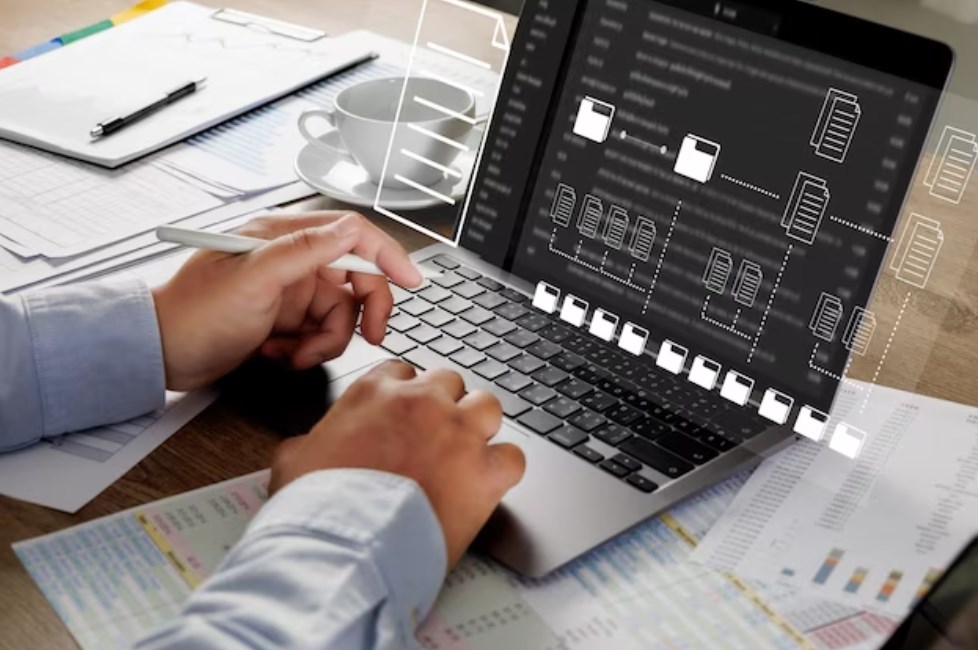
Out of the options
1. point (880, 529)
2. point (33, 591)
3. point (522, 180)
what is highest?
point (522, 180)

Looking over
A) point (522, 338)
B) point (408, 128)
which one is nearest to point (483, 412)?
point (522, 338)

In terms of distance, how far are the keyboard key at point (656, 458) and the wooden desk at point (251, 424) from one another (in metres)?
0.12

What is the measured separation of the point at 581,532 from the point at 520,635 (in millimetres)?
82

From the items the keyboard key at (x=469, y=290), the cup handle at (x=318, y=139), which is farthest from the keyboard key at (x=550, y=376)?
the cup handle at (x=318, y=139)

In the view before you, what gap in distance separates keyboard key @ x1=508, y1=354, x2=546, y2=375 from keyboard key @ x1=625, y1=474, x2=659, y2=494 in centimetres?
12

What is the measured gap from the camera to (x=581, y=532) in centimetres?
66

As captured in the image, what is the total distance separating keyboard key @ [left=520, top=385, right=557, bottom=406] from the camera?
30.0 inches

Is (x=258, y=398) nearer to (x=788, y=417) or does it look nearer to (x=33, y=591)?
(x=33, y=591)

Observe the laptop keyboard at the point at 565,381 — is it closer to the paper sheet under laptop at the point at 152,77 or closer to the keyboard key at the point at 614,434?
the keyboard key at the point at 614,434

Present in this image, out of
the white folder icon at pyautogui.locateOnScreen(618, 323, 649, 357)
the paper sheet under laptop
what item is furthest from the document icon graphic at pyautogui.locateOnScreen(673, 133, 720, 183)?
the paper sheet under laptop

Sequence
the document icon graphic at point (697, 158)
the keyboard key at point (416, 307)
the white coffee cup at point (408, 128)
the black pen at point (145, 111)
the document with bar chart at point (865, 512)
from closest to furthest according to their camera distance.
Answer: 1. the document with bar chart at point (865, 512)
2. the document icon graphic at point (697, 158)
3. the keyboard key at point (416, 307)
4. the white coffee cup at point (408, 128)
5. the black pen at point (145, 111)

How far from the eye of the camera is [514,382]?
2.56 feet

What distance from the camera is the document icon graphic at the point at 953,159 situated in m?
0.69

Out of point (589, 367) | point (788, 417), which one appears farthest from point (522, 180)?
point (788, 417)
